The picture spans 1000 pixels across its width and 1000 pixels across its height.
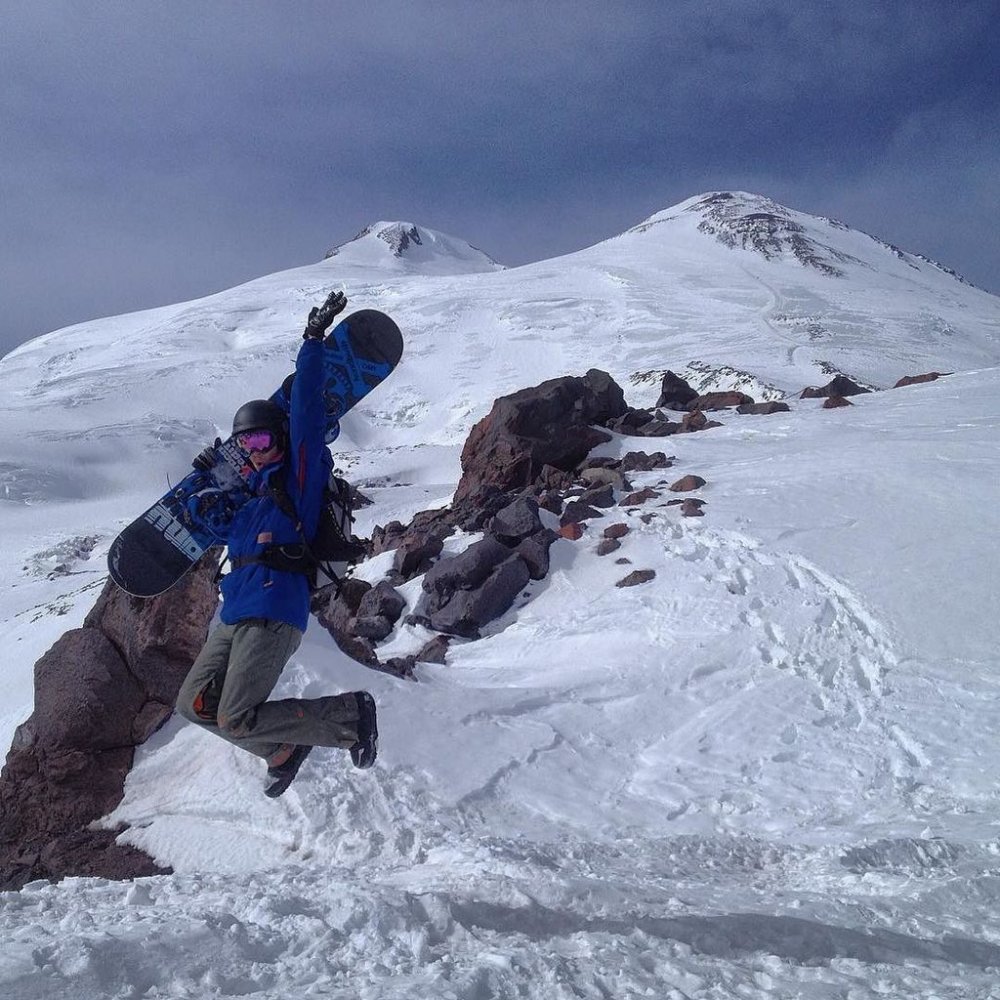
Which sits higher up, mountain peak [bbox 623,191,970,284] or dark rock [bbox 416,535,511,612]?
mountain peak [bbox 623,191,970,284]

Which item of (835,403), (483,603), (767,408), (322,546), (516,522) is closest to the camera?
(322,546)

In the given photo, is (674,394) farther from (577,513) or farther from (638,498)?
(577,513)

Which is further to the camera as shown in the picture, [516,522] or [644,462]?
[644,462]

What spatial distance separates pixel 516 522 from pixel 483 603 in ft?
5.95

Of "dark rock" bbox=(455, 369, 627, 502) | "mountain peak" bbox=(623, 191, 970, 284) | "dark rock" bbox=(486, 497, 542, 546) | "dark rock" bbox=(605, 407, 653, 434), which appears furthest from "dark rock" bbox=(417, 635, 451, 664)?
"mountain peak" bbox=(623, 191, 970, 284)

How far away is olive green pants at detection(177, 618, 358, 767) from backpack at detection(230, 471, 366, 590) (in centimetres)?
34

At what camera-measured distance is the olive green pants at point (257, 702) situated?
4219mm

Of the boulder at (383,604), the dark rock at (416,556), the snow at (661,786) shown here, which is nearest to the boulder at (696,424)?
the snow at (661,786)

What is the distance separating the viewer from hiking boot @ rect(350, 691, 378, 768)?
4562mm

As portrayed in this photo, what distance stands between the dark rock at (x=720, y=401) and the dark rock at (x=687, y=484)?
7876 millimetres

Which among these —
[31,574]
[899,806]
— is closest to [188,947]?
[899,806]

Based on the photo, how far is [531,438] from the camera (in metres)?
16.0

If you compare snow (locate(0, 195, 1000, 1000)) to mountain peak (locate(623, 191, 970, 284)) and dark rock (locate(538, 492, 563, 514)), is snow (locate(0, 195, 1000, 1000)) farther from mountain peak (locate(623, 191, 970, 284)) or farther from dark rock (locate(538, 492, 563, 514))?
mountain peak (locate(623, 191, 970, 284))

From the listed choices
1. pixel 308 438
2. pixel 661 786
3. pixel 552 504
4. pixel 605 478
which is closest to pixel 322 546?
pixel 308 438
